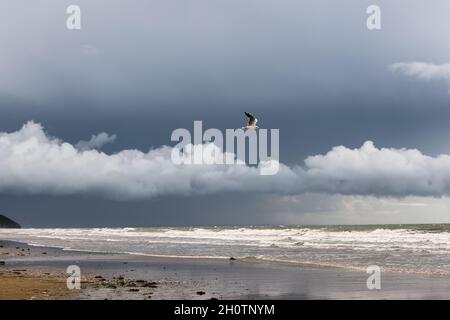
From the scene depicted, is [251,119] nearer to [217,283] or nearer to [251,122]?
[251,122]

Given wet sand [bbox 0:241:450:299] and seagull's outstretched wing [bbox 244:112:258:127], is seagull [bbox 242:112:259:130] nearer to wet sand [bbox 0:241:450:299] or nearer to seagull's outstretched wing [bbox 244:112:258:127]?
seagull's outstretched wing [bbox 244:112:258:127]

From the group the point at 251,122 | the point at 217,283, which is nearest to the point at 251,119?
the point at 251,122

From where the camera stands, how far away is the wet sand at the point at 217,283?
1736cm

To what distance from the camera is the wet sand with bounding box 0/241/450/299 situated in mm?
17359

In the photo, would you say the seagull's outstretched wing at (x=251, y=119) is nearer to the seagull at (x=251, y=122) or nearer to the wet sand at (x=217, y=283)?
the seagull at (x=251, y=122)

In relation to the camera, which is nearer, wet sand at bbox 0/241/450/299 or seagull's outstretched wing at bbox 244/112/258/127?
wet sand at bbox 0/241/450/299

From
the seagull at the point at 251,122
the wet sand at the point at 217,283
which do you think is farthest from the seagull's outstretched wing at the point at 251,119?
the wet sand at the point at 217,283

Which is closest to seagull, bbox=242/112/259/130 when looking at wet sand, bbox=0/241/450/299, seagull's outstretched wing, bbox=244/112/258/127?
seagull's outstretched wing, bbox=244/112/258/127

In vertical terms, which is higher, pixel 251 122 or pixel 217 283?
pixel 251 122

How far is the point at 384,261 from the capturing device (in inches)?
1163

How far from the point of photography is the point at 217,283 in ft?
68.6

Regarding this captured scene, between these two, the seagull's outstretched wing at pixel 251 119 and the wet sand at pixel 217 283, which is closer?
the wet sand at pixel 217 283
